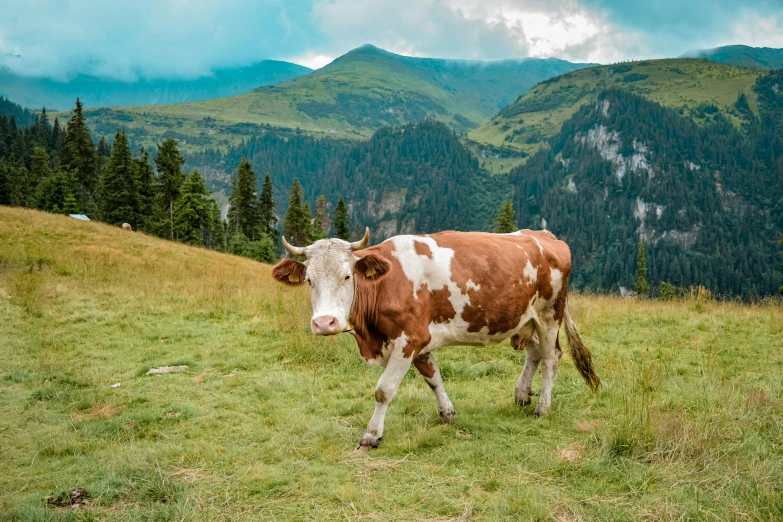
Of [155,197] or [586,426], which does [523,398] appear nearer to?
[586,426]

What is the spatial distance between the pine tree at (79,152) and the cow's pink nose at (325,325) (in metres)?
70.0

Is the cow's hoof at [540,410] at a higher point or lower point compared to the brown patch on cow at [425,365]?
lower

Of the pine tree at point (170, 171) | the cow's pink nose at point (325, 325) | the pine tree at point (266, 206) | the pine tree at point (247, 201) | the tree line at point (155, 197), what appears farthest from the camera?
the pine tree at point (266, 206)

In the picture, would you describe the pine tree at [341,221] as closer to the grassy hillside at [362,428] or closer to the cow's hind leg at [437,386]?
the grassy hillside at [362,428]

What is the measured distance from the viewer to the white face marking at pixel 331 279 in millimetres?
5828

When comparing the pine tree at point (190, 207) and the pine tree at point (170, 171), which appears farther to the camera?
the pine tree at point (170, 171)

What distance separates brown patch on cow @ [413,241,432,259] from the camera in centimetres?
675

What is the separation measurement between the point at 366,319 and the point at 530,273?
254 centimetres

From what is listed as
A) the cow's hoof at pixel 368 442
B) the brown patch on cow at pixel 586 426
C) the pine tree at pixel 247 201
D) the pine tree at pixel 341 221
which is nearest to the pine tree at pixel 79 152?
the pine tree at pixel 247 201

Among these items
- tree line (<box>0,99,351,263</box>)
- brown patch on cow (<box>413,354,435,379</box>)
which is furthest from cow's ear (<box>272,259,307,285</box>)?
tree line (<box>0,99,351,263</box>)

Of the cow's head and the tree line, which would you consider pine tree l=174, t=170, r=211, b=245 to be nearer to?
the tree line

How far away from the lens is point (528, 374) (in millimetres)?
7777

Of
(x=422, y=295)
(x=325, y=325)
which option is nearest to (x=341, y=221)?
(x=422, y=295)

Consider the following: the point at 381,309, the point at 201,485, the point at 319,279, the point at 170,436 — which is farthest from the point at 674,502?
the point at 170,436
